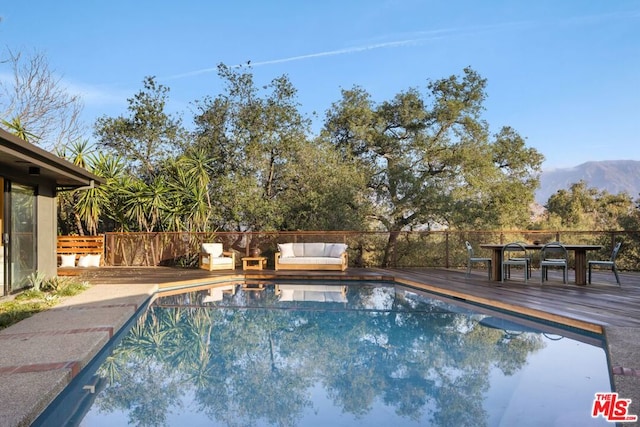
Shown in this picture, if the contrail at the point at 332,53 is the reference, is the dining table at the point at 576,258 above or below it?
below

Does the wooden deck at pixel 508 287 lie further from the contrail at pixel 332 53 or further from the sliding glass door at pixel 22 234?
the contrail at pixel 332 53

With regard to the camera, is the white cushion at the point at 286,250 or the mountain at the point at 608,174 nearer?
the white cushion at the point at 286,250

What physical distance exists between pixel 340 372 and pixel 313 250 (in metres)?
7.42

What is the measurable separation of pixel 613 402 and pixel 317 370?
2.32m

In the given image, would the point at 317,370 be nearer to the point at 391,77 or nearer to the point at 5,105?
the point at 391,77

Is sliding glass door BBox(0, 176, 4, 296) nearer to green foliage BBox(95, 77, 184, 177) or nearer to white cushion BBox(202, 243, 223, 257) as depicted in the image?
white cushion BBox(202, 243, 223, 257)

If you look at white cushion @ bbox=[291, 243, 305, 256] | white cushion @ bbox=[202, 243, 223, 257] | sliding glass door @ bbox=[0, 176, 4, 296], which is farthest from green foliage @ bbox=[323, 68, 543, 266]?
sliding glass door @ bbox=[0, 176, 4, 296]

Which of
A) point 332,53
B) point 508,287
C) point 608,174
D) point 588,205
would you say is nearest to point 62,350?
point 508,287

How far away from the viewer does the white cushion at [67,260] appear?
1155 centimetres

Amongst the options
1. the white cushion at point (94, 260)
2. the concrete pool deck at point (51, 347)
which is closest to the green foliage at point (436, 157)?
the white cushion at point (94, 260)

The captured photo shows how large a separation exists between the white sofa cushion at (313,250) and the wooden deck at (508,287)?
2.47 feet

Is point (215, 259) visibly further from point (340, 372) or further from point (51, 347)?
point (340, 372)

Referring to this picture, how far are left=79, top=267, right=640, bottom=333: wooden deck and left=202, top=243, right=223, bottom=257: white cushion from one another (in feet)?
1.78

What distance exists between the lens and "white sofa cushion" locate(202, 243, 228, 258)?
1141 cm
